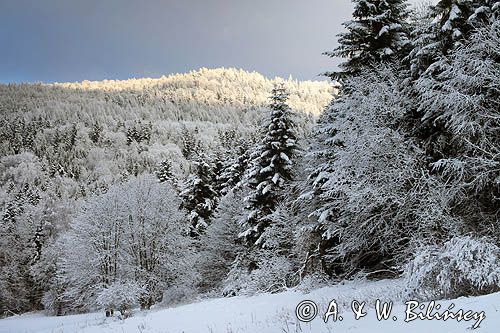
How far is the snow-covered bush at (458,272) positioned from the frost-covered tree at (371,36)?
1001cm

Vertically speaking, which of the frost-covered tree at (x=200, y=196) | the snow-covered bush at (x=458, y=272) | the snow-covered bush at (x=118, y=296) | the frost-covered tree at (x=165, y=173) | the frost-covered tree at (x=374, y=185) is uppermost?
the frost-covered tree at (x=165, y=173)

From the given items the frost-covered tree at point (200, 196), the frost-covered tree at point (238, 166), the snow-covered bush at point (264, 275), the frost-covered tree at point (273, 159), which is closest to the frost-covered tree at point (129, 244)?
the frost-covered tree at point (200, 196)

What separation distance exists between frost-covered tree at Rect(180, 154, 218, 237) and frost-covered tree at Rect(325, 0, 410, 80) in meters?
20.9

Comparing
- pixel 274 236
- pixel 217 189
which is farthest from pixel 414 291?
pixel 217 189

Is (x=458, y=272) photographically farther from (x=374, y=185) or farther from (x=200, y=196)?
(x=200, y=196)

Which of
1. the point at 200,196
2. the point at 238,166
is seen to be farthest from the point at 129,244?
the point at 238,166

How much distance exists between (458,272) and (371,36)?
11.8 m

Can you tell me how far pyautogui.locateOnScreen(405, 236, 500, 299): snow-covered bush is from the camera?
8016 millimetres

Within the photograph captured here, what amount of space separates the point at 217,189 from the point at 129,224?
10.9 meters

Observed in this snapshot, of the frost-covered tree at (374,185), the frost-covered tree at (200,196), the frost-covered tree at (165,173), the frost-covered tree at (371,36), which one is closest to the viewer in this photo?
the frost-covered tree at (374,185)

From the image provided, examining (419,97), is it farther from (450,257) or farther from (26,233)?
Answer: (26,233)

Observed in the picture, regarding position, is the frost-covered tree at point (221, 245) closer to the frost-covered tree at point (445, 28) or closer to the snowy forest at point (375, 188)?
the snowy forest at point (375, 188)

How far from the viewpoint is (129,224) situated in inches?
1352

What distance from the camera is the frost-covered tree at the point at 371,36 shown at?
55.6 feet
